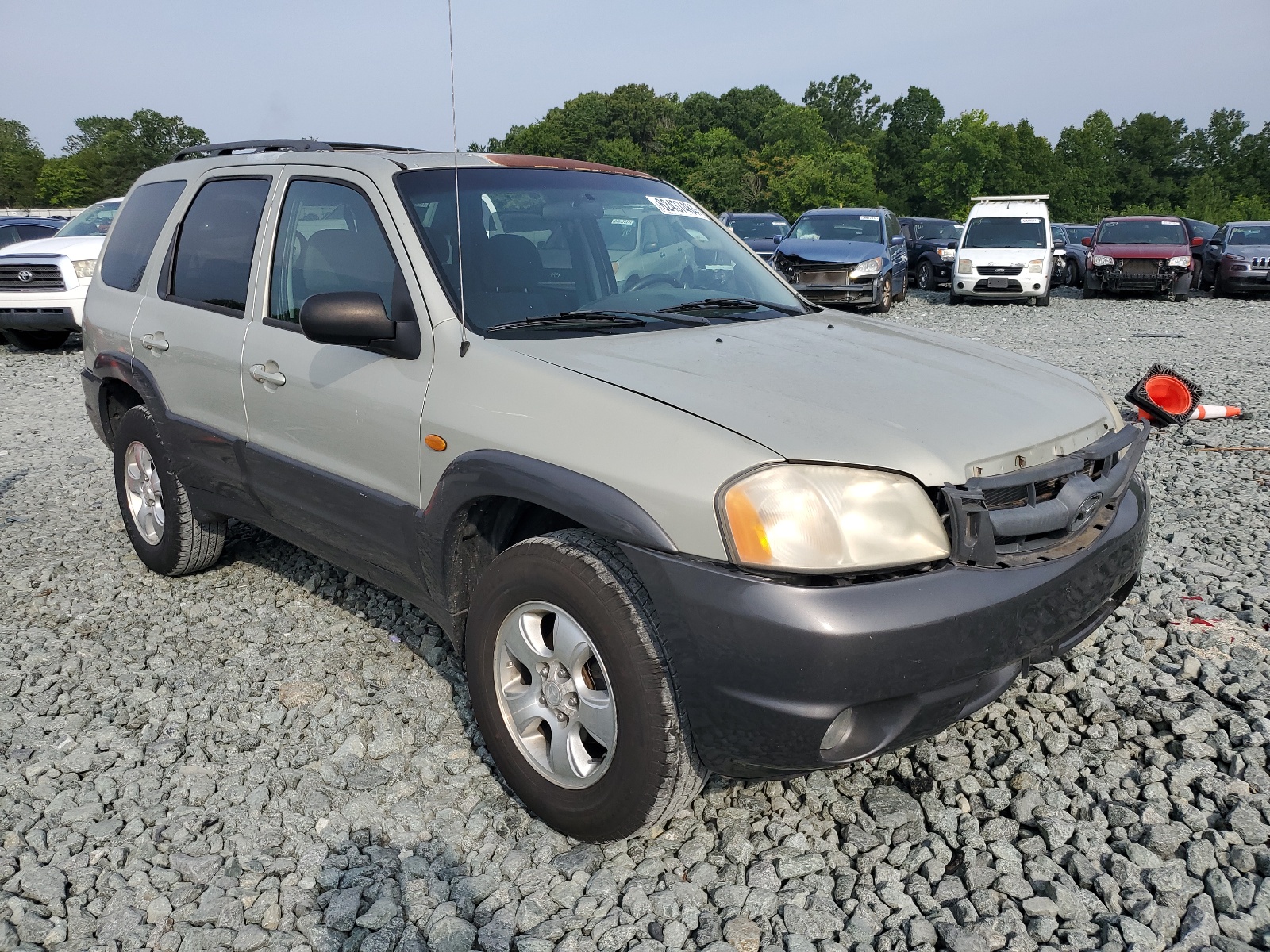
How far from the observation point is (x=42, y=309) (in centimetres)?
1212

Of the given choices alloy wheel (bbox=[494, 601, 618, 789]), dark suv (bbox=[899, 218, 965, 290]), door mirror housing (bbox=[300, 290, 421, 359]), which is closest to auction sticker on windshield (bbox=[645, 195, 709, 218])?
door mirror housing (bbox=[300, 290, 421, 359])

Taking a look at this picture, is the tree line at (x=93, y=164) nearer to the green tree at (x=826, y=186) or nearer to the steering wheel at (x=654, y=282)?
the green tree at (x=826, y=186)

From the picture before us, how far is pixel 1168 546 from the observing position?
183 inches

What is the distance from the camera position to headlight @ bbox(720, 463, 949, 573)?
2.15 m

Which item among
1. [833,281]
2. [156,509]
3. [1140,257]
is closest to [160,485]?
[156,509]

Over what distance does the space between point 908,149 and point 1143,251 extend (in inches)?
2933

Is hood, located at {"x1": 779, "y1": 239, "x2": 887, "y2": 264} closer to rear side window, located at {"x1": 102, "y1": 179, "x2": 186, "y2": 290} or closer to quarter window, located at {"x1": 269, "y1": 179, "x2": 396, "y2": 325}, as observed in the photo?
rear side window, located at {"x1": 102, "y1": 179, "x2": 186, "y2": 290}

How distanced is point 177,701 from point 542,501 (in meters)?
1.84

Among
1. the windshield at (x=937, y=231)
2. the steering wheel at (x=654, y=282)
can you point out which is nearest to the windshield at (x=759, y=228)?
the windshield at (x=937, y=231)

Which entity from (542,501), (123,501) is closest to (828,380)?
(542,501)

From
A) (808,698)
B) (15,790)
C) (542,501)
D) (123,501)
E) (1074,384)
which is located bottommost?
(15,790)

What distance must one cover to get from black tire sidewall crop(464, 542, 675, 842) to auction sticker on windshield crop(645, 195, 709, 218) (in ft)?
5.81

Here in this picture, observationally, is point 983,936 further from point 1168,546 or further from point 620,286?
point 1168,546

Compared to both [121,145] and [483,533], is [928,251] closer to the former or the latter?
[483,533]
